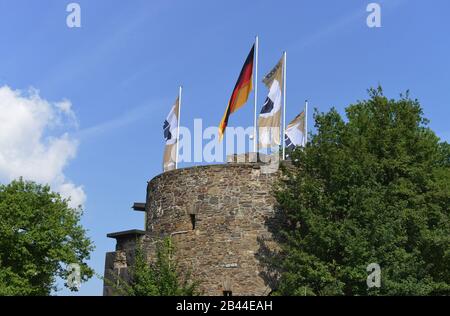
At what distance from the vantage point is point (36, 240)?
47562 mm

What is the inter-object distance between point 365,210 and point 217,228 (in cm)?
686

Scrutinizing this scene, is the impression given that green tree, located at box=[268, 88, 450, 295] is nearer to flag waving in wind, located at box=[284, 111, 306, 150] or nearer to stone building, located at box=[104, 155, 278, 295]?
stone building, located at box=[104, 155, 278, 295]

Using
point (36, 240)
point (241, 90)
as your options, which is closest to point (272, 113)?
point (241, 90)

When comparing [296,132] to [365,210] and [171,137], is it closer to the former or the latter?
[171,137]

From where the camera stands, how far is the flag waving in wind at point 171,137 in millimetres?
40406

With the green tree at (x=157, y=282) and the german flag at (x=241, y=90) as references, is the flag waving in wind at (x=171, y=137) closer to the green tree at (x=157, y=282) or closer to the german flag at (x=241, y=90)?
the german flag at (x=241, y=90)

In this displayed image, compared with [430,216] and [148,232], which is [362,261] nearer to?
[430,216]

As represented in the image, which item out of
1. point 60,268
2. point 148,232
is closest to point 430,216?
point 148,232

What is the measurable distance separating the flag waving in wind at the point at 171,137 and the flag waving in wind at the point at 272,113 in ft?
15.4

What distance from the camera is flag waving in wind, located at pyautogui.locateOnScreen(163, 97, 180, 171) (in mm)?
40406

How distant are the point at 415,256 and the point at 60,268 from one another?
2450cm

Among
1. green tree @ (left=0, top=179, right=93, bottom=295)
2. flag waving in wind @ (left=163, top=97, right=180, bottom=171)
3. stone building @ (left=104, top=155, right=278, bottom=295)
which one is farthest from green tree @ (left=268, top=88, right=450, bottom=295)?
green tree @ (left=0, top=179, right=93, bottom=295)

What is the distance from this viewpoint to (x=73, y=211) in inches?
2037

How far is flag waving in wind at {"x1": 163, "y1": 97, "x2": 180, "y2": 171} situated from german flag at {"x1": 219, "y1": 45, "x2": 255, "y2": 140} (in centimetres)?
245
